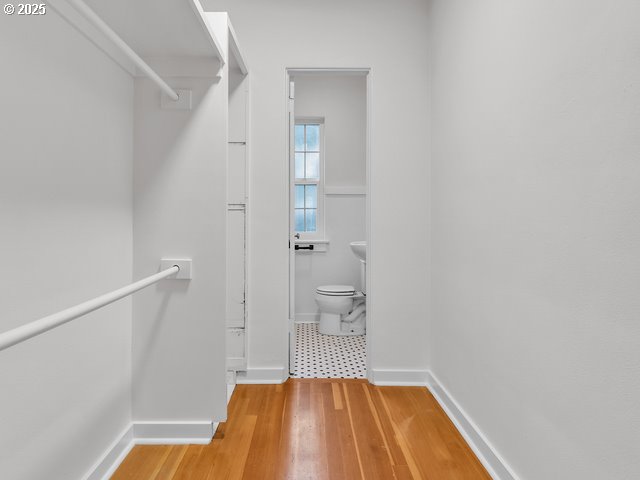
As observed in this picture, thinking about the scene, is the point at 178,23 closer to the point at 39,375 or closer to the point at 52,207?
the point at 52,207

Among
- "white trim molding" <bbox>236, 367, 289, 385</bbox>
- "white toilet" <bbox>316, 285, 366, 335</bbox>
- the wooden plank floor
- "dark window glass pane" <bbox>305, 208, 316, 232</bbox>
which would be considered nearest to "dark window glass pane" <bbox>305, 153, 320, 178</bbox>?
"dark window glass pane" <bbox>305, 208, 316, 232</bbox>

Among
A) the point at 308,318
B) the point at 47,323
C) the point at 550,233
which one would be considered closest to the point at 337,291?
the point at 308,318

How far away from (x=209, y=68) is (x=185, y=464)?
1709mm

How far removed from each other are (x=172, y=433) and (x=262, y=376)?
0.81 metres

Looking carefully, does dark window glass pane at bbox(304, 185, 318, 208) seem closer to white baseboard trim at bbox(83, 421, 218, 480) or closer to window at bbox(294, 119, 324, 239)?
window at bbox(294, 119, 324, 239)

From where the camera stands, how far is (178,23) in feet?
4.89

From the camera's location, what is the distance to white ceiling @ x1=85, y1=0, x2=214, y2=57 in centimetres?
134

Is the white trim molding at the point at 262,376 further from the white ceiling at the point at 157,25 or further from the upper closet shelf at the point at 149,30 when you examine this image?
the white ceiling at the point at 157,25

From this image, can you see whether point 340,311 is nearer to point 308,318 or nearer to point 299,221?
point 308,318

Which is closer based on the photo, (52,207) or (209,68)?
(52,207)

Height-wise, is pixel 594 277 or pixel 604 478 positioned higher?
pixel 594 277

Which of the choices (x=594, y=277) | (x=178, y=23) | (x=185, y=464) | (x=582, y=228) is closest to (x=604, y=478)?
(x=594, y=277)

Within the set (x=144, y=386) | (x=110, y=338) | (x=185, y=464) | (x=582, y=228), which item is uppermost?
(x=582, y=228)

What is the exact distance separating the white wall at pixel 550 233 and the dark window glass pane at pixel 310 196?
2466 mm
